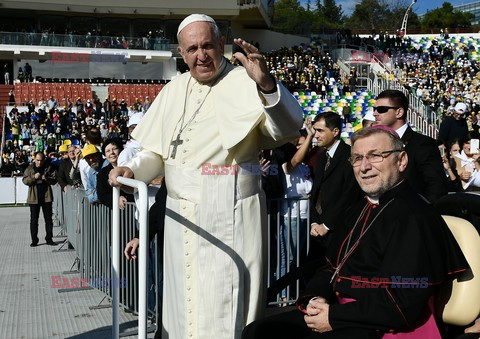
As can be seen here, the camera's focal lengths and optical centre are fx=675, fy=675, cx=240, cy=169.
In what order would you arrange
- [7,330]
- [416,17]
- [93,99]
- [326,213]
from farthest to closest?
[416,17] → [93,99] → [7,330] → [326,213]

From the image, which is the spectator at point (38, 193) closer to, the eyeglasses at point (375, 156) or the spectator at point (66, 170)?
the spectator at point (66, 170)

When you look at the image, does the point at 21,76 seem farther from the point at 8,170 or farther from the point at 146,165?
the point at 146,165

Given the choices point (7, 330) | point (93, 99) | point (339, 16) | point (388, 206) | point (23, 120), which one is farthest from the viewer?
point (339, 16)

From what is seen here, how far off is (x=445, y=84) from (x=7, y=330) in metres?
34.8

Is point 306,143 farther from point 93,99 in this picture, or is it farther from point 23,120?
point 93,99

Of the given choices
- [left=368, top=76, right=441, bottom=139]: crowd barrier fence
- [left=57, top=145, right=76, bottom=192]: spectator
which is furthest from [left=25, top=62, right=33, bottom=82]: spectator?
[left=57, top=145, right=76, bottom=192]: spectator

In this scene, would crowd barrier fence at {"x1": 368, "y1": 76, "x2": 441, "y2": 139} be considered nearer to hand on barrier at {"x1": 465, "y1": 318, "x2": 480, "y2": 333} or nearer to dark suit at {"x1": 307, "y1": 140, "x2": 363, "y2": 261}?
dark suit at {"x1": 307, "y1": 140, "x2": 363, "y2": 261}

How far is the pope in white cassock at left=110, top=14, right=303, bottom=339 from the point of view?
3641mm

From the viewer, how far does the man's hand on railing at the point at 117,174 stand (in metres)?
3.65

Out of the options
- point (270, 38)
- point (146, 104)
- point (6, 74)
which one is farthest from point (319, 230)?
point (270, 38)

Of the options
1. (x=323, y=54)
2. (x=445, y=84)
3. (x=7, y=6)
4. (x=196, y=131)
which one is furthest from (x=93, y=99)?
(x=196, y=131)

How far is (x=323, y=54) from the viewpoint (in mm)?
44438

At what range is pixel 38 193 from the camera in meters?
11.7

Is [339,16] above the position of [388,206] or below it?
above
